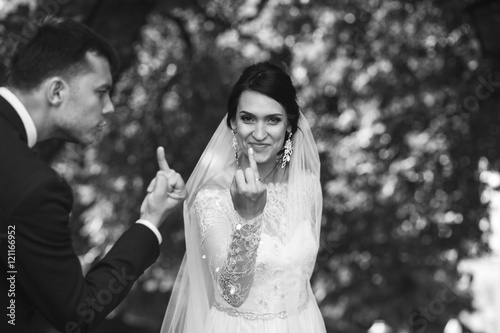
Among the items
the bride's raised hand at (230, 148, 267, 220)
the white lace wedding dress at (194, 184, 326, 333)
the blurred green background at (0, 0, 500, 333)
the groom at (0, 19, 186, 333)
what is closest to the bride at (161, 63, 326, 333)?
the white lace wedding dress at (194, 184, 326, 333)

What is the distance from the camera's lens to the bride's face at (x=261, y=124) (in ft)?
10.0

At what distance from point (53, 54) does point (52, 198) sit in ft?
1.65

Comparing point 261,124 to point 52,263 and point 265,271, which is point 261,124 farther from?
point 52,263

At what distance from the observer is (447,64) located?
5812 millimetres

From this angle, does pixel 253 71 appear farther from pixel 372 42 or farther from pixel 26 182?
pixel 372 42

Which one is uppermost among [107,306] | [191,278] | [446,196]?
[107,306]

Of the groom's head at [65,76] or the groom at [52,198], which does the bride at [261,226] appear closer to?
the groom at [52,198]

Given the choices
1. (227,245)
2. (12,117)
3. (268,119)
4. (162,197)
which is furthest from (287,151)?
(12,117)

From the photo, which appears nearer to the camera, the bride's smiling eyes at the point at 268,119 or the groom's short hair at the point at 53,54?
the groom's short hair at the point at 53,54

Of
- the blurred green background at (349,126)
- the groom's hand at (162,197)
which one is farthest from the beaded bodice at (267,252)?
the blurred green background at (349,126)

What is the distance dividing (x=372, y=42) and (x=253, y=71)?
3361mm

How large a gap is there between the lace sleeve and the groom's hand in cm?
29

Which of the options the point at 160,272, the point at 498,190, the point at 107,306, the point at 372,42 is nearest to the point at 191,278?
the point at 107,306

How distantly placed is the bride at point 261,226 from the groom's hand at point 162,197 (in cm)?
38
